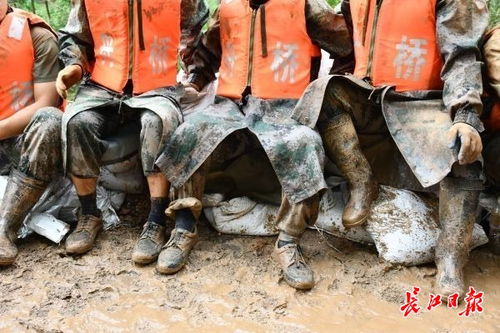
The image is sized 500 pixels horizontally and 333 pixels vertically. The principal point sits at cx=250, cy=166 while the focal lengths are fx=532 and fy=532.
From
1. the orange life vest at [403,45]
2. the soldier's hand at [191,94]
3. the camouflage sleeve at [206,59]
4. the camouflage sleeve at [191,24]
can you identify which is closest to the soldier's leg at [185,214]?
the soldier's hand at [191,94]

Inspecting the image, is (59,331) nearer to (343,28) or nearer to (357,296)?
(357,296)

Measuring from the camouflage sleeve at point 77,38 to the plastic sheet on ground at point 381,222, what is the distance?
4.20ft

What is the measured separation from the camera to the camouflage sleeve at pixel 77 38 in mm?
3527

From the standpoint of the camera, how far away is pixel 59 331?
250 cm

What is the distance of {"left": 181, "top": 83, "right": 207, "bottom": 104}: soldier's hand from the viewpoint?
12.4 feet

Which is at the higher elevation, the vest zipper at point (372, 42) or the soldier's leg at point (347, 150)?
the vest zipper at point (372, 42)

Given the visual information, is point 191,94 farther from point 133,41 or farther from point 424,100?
point 424,100

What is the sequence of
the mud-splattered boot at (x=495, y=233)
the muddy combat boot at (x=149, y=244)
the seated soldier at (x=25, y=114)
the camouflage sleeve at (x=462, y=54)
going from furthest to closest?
the mud-splattered boot at (x=495, y=233) → the seated soldier at (x=25, y=114) → the muddy combat boot at (x=149, y=244) → the camouflage sleeve at (x=462, y=54)

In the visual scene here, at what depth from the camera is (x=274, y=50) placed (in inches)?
134

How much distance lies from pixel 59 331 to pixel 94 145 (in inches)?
44.1

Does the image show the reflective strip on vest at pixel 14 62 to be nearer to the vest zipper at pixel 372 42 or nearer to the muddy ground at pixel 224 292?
the muddy ground at pixel 224 292

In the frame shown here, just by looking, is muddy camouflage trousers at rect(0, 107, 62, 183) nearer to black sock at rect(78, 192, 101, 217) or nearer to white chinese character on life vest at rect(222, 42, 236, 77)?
black sock at rect(78, 192, 101, 217)

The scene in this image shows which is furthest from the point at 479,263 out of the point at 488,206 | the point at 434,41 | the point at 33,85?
the point at 33,85

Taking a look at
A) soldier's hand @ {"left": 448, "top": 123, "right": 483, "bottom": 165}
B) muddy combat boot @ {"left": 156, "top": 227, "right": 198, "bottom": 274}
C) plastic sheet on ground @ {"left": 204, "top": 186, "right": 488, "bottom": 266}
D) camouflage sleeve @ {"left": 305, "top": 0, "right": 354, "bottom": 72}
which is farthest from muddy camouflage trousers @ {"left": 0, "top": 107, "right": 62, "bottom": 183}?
soldier's hand @ {"left": 448, "top": 123, "right": 483, "bottom": 165}
